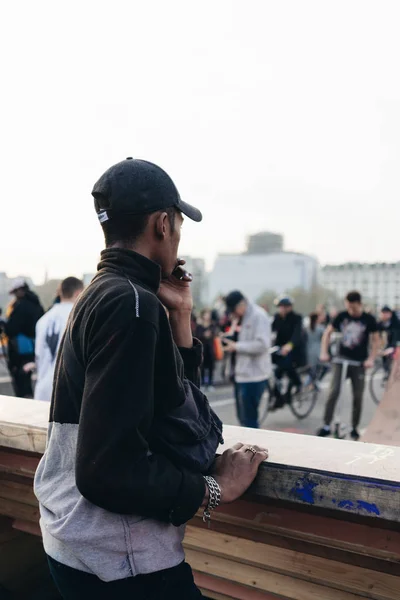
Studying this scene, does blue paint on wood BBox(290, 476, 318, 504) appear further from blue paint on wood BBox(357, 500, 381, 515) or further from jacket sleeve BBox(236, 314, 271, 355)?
jacket sleeve BBox(236, 314, 271, 355)

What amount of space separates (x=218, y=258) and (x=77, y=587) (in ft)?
289

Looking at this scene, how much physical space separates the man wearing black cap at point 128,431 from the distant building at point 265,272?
8829 cm

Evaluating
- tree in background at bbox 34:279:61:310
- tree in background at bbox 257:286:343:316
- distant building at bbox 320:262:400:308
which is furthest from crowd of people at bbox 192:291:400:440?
distant building at bbox 320:262:400:308

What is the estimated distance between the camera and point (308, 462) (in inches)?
→ 72.7

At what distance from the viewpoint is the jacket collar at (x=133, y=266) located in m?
1.58

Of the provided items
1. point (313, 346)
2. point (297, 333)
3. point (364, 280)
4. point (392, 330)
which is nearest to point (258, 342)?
point (297, 333)

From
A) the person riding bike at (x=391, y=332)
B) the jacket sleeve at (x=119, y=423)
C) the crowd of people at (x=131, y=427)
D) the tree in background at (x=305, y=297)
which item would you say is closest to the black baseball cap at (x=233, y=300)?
the crowd of people at (x=131, y=427)

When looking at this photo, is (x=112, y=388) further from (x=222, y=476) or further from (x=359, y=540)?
(x=359, y=540)

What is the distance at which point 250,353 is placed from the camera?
7.12 metres

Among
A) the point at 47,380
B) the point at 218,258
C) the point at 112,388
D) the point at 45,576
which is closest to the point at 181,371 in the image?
the point at 112,388

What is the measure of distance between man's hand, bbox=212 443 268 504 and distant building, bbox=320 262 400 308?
303 feet

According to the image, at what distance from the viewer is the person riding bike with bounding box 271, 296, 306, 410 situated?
1001cm

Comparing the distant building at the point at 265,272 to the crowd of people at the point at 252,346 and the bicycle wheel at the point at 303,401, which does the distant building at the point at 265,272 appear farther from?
the crowd of people at the point at 252,346

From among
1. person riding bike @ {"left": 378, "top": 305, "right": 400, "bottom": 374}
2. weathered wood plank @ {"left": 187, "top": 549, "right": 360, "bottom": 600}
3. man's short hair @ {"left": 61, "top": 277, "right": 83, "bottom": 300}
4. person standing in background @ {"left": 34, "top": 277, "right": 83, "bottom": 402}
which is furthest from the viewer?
person riding bike @ {"left": 378, "top": 305, "right": 400, "bottom": 374}
